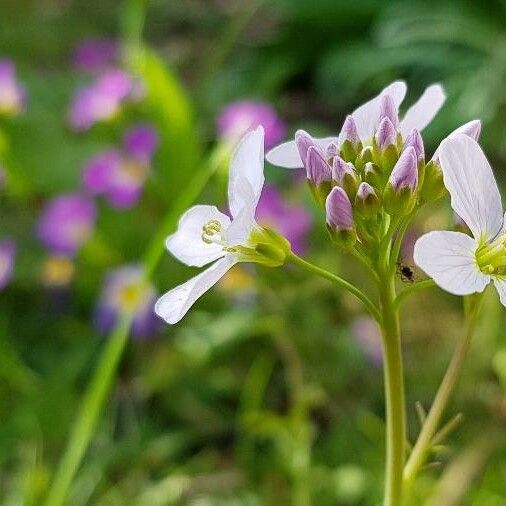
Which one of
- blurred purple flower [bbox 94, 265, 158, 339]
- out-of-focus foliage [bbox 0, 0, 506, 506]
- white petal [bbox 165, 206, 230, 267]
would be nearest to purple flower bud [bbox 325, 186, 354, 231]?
white petal [bbox 165, 206, 230, 267]

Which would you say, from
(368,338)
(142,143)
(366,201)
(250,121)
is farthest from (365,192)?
(250,121)

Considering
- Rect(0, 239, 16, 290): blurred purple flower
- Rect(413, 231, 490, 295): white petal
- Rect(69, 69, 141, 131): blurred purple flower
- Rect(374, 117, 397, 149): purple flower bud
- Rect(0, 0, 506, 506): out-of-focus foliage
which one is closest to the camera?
Rect(413, 231, 490, 295): white petal

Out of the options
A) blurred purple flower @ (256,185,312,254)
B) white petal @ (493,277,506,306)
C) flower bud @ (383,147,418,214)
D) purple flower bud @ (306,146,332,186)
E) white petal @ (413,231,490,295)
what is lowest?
white petal @ (493,277,506,306)

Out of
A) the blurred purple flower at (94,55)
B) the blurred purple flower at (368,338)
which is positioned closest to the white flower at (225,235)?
the blurred purple flower at (368,338)

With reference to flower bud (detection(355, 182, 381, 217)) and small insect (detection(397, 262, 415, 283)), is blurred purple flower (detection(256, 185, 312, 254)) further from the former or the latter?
flower bud (detection(355, 182, 381, 217))

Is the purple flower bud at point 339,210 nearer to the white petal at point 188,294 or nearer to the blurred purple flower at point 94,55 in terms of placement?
the white petal at point 188,294

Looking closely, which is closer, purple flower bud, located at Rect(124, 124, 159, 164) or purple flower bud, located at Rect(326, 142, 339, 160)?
purple flower bud, located at Rect(326, 142, 339, 160)
